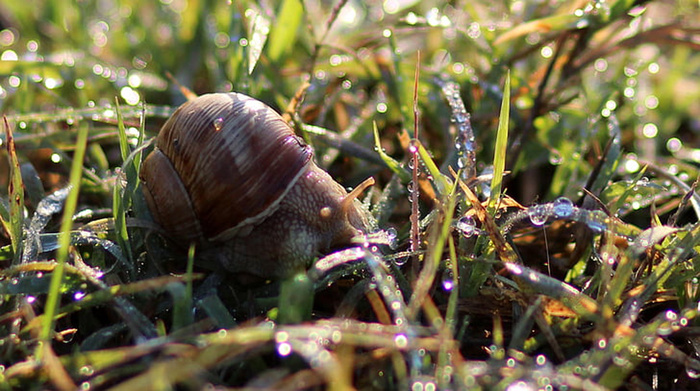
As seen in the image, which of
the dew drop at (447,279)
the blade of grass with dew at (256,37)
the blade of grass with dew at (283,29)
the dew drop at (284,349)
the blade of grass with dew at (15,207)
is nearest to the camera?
the dew drop at (284,349)

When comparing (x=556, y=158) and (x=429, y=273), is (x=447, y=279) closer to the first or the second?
(x=429, y=273)

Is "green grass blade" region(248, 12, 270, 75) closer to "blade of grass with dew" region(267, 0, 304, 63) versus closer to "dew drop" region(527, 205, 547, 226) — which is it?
"blade of grass with dew" region(267, 0, 304, 63)

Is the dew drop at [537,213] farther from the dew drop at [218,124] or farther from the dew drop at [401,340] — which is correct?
the dew drop at [218,124]

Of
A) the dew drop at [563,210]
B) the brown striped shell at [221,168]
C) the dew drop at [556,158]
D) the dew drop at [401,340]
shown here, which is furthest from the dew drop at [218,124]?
the dew drop at [556,158]

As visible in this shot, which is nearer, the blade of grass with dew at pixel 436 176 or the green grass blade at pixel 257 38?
the blade of grass with dew at pixel 436 176

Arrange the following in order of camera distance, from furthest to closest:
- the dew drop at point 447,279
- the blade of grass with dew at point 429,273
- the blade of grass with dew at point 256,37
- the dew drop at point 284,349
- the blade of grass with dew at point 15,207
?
the blade of grass with dew at point 256,37 → the blade of grass with dew at point 15,207 → the dew drop at point 447,279 → the blade of grass with dew at point 429,273 → the dew drop at point 284,349

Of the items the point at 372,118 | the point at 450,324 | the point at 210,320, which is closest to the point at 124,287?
the point at 210,320

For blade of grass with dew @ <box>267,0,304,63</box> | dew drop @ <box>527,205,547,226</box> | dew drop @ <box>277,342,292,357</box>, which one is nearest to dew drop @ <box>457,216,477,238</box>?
dew drop @ <box>527,205,547,226</box>

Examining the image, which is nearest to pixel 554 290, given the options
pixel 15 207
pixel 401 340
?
pixel 401 340
